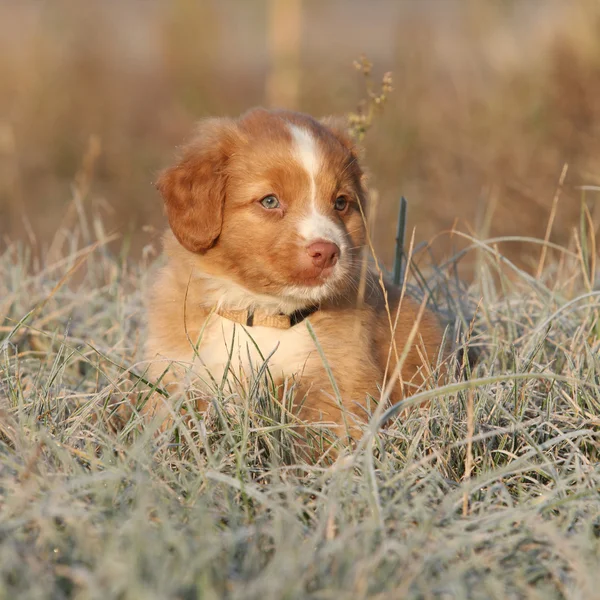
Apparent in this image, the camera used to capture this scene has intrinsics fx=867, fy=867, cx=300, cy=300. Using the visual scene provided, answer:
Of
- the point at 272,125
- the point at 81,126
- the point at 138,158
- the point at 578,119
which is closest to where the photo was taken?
the point at 272,125

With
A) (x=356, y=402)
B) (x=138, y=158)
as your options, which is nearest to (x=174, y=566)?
(x=356, y=402)

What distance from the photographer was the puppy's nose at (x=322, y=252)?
342 centimetres

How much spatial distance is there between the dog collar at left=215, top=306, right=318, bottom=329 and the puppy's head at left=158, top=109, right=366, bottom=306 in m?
0.07

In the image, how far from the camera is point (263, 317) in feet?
12.3

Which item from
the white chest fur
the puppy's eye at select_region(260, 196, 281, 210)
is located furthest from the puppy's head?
the white chest fur

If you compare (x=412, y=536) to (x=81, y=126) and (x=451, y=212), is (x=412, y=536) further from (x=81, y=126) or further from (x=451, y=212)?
(x=81, y=126)

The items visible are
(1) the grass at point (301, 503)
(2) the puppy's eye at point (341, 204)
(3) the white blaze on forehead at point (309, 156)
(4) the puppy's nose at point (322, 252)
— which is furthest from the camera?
(2) the puppy's eye at point (341, 204)

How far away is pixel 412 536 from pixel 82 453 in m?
1.09

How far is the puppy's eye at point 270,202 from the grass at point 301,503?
80cm

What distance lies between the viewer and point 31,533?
2.31m

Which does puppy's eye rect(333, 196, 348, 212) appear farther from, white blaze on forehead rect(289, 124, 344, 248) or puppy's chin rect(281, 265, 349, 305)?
puppy's chin rect(281, 265, 349, 305)

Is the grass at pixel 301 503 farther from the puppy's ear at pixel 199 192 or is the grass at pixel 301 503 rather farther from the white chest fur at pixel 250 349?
the puppy's ear at pixel 199 192

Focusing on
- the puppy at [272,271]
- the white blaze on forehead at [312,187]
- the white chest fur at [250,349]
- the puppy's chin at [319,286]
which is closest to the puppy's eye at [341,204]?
the puppy at [272,271]

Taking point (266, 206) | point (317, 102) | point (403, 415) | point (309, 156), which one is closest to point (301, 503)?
point (403, 415)
